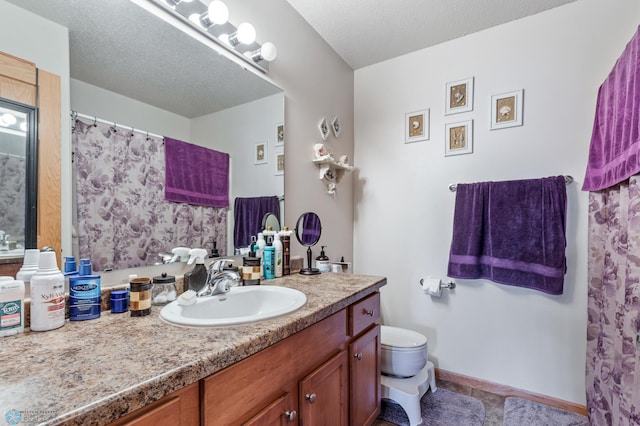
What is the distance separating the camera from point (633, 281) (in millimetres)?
1078

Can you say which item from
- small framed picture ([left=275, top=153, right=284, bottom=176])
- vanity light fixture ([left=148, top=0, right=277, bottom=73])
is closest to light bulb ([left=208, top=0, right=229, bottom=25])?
vanity light fixture ([left=148, top=0, right=277, bottom=73])

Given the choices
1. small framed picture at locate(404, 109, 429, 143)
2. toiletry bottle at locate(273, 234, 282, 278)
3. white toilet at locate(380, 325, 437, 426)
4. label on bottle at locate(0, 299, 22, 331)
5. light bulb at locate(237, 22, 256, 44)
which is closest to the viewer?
label on bottle at locate(0, 299, 22, 331)

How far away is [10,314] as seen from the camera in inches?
29.2

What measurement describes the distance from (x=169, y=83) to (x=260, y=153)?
0.52m

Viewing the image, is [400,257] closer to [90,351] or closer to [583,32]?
[583,32]

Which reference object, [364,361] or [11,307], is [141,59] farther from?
[364,361]

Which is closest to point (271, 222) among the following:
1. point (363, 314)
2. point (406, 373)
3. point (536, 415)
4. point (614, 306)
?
point (363, 314)

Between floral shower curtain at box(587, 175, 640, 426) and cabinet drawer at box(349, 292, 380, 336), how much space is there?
36.2 inches

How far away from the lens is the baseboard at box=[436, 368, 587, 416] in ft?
5.68

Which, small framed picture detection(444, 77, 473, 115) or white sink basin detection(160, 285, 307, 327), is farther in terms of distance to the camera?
small framed picture detection(444, 77, 473, 115)

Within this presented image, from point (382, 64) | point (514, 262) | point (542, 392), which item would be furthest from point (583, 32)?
point (542, 392)

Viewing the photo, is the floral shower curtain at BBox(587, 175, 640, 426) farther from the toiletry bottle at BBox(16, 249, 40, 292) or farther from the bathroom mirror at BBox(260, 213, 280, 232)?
the toiletry bottle at BBox(16, 249, 40, 292)

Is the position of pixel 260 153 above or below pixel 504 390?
above

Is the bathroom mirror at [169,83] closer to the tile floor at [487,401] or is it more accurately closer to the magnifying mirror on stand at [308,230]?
the magnifying mirror on stand at [308,230]
